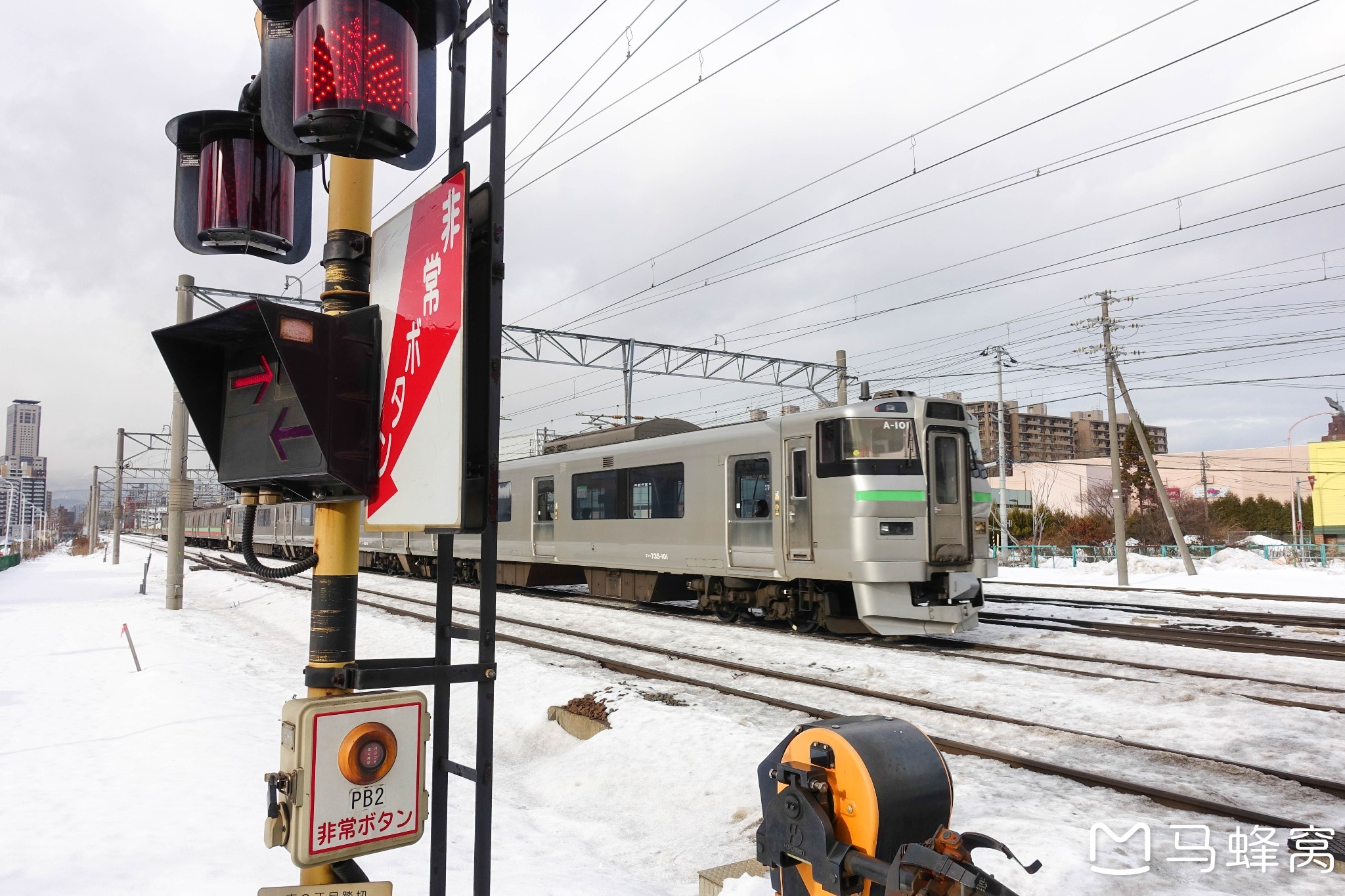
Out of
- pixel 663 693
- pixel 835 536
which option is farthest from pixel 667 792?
pixel 835 536

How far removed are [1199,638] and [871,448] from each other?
5409mm

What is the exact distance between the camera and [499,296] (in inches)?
94.7

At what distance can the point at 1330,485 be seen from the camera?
52750 millimetres

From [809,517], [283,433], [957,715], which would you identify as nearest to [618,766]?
[957,715]

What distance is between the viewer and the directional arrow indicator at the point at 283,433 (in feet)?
7.46

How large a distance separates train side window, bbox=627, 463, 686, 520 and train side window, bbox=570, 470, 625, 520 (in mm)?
511

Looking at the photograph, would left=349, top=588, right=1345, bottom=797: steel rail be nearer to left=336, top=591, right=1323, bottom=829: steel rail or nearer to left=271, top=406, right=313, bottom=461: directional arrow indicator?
left=336, top=591, right=1323, bottom=829: steel rail

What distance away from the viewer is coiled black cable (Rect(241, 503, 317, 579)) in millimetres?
2389

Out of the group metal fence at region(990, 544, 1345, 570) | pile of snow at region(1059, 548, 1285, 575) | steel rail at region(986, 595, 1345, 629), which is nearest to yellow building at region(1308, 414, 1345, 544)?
metal fence at region(990, 544, 1345, 570)

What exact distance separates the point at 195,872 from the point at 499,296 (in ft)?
11.3

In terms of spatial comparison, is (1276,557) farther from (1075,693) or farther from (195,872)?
(195,872)

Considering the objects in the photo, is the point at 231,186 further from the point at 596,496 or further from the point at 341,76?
the point at 596,496

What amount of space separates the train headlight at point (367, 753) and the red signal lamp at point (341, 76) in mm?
1536

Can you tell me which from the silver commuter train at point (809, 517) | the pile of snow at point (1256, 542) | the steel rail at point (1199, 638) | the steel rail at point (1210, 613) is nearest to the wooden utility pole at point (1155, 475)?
the steel rail at point (1210, 613)
